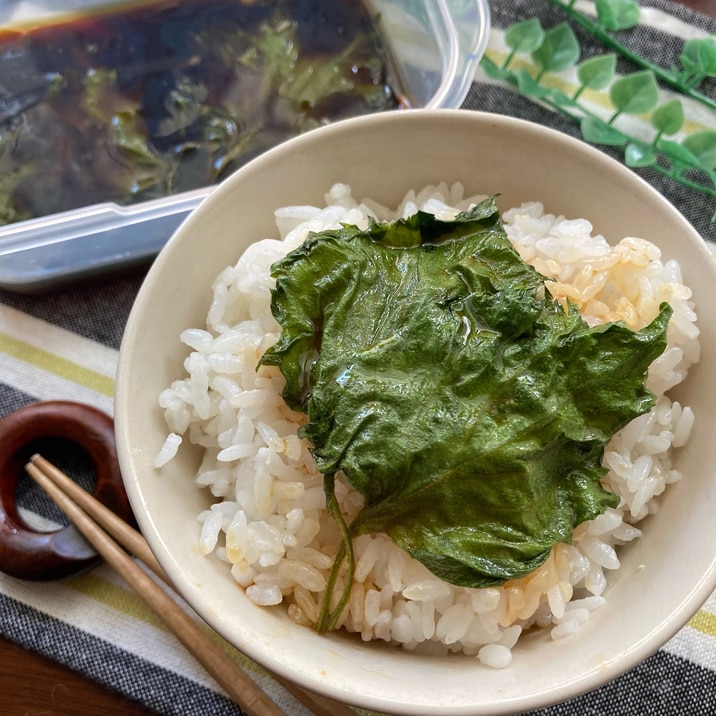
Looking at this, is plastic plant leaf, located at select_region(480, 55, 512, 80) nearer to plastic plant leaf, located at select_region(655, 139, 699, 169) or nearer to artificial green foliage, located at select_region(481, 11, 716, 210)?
artificial green foliage, located at select_region(481, 11, 716, 210)

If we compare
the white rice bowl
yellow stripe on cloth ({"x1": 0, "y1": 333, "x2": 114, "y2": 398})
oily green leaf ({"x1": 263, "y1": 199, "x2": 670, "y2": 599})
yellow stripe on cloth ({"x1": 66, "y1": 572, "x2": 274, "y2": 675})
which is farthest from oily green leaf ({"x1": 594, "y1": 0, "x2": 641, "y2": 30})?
yellow stripe on cloth ({"x1": 66, "y1": 572, "x2": 274, "y2": 675})

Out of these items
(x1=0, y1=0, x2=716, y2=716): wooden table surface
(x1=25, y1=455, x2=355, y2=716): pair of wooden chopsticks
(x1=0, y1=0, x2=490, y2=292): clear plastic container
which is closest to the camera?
(x1=25, y1=455, x2=355, y2=716): pair of wooden chopsticks

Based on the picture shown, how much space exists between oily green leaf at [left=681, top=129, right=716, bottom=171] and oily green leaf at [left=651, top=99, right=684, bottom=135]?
0.06 metres

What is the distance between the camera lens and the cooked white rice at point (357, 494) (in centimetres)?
153

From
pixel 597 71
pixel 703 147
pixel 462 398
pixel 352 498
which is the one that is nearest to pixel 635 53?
pixel 597 71

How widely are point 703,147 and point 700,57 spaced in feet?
1.30

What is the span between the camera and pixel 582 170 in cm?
180

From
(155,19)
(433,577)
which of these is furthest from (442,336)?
(155,19)

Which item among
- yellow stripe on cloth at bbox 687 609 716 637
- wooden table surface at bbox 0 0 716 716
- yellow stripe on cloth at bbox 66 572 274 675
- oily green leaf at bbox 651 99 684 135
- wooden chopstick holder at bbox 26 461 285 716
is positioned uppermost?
oily green leaf at bbox 651 99 684 135

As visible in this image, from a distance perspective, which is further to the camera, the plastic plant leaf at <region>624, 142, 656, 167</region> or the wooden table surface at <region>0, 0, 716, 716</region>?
the plastic plant leaf at <region>624, 142, 656, 167</region>

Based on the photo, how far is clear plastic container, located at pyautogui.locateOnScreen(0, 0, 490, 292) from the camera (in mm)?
2213

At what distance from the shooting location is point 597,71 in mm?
2506

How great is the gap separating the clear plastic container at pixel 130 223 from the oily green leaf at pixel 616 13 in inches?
22.3

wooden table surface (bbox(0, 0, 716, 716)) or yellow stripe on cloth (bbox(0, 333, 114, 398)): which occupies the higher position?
yellow stripe on cloth (bbox(0, 333, 114, 398))
